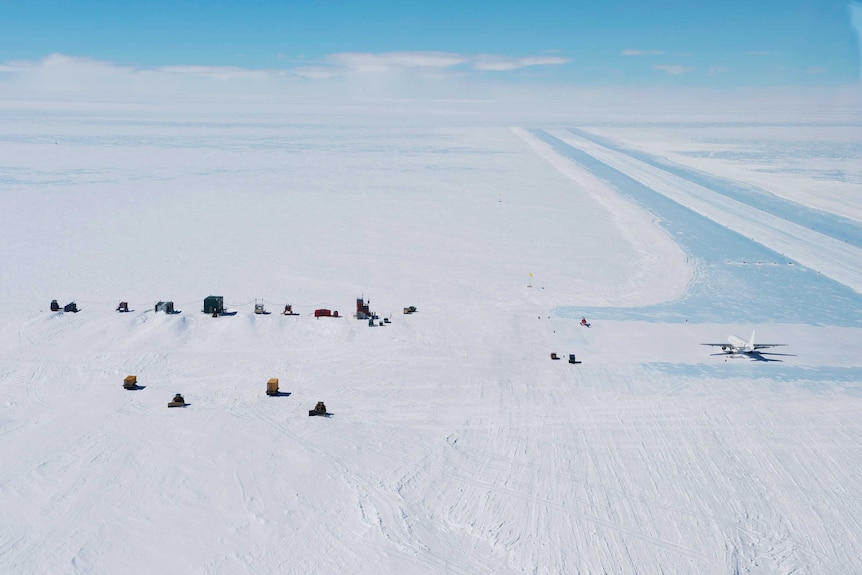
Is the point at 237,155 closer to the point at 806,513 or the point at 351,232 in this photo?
the point at 351,232

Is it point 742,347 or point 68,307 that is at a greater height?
point 68,307

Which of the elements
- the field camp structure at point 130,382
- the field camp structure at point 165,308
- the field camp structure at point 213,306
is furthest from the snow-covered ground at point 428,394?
the field camp structure at point 213,306

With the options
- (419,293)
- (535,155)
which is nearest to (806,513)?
(419,293)

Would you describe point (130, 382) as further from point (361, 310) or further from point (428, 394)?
point (361, 310)

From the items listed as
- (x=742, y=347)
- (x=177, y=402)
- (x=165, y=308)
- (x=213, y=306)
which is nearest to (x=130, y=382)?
(x=177, y=402)

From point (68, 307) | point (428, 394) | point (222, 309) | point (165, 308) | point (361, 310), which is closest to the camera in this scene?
point (428, 394)

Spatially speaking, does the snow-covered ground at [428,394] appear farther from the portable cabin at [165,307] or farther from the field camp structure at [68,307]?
the portable cabin at [165,307]

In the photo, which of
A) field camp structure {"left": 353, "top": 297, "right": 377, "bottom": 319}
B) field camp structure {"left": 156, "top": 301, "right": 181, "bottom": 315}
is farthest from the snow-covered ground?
field camp structure {"left": 156, "top": 301, "right": 181, "bottom": 315}
